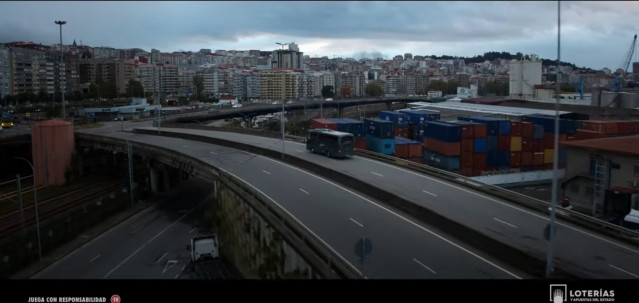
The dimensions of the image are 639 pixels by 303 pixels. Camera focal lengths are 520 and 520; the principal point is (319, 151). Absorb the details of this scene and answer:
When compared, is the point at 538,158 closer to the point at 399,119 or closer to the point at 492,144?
the point at 492,144

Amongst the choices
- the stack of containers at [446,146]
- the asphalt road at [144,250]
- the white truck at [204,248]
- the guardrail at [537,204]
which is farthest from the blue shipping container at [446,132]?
the white truck at [204,248]

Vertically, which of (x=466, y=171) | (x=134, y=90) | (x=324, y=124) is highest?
(x=134, y=90)

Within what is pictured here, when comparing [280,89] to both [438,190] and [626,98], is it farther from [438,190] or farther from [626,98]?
[438,190]

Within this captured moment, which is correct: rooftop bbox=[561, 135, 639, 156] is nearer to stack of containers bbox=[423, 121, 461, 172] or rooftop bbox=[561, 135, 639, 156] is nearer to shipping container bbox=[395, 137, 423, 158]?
stack of containers bbox=[423, 121, 461, 172]

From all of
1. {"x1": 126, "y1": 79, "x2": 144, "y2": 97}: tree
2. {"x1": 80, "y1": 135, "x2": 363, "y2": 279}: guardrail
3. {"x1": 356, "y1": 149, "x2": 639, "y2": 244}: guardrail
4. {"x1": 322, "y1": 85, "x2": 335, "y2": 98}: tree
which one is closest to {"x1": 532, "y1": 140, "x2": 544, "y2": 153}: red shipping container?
{"x1": 356, "y1": 149, "x2": 639, "y2": 244}: guardrail

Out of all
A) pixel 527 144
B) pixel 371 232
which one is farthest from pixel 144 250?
pixel 527 144

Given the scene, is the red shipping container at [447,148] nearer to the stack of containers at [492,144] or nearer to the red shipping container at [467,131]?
the red shipping container at [467,131]

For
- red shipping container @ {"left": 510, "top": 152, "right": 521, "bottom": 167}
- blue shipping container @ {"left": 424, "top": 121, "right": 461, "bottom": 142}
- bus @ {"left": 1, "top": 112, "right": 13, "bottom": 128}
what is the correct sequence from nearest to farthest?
blue shipping container @ {"left": 424, "top": 121, "right": 461, "bottom": 142}
red shipping container @ {"left": 510, "top": 152, "right": 521, "bottom": 167}
bus @ {"left": 1, "top": 112, "right": 13, "bottom": 128}
